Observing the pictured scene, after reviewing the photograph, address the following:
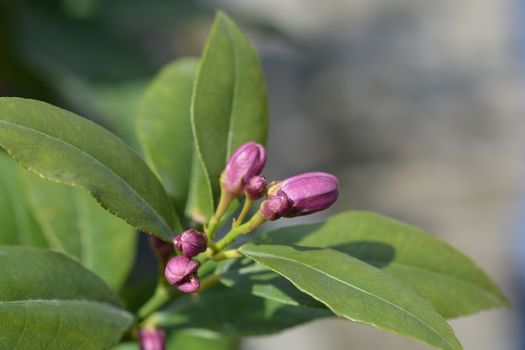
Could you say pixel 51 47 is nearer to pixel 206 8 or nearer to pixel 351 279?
pixel 206 8

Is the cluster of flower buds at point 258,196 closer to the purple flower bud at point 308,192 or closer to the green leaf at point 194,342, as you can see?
the purple flower bud at point 308,192

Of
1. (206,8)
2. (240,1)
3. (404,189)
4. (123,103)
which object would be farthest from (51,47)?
(404,189)

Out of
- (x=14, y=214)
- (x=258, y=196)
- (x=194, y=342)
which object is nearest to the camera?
(x=258, y=196)

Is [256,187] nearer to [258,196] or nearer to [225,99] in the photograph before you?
[258,196]

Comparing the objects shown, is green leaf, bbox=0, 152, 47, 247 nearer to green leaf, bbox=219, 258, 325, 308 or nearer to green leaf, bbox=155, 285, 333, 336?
green leaf, bbox=155, 285, 333, 336

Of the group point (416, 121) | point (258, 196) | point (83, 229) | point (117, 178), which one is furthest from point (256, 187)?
point (416, 121)

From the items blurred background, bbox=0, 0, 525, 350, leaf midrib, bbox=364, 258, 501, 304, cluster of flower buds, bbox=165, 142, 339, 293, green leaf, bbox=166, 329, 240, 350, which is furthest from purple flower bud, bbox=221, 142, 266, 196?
blurred background, bbox=0, 0, 525, 350
